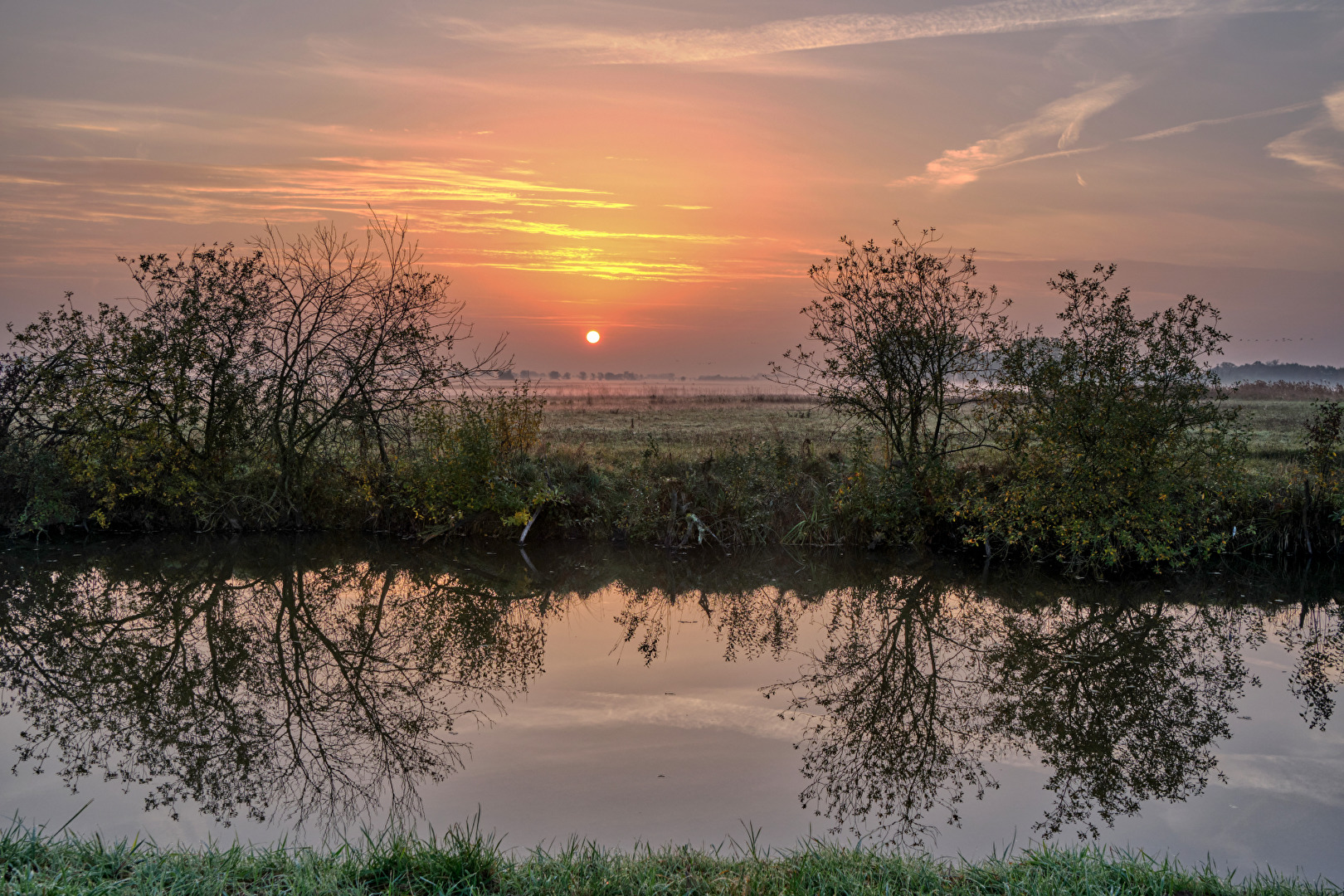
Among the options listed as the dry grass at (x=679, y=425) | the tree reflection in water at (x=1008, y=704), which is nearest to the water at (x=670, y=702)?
the tree reflection in water at (x=1008, y=704)

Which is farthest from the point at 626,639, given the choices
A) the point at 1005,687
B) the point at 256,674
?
the point at 1005,687

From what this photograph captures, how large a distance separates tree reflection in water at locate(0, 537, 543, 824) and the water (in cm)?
4

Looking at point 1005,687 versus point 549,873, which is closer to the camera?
point 549,873

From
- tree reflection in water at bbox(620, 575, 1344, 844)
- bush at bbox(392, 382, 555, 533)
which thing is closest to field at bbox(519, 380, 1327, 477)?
bush at bbox(392, 382, 555, 533)

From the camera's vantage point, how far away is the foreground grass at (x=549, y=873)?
430cm

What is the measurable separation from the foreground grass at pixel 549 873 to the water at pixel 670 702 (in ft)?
2.67

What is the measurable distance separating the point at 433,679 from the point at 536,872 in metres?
4.77

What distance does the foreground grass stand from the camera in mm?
4301

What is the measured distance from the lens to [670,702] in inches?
335

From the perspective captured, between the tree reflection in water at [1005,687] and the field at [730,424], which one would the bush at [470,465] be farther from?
the tree reflection in water at [1005,687]

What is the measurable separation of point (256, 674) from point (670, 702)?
4448 mm

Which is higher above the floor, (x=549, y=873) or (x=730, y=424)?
(x=730, y=424)

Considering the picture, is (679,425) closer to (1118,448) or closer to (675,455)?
(675,455)

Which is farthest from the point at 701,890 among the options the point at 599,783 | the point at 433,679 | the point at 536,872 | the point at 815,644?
the point at 815,644
